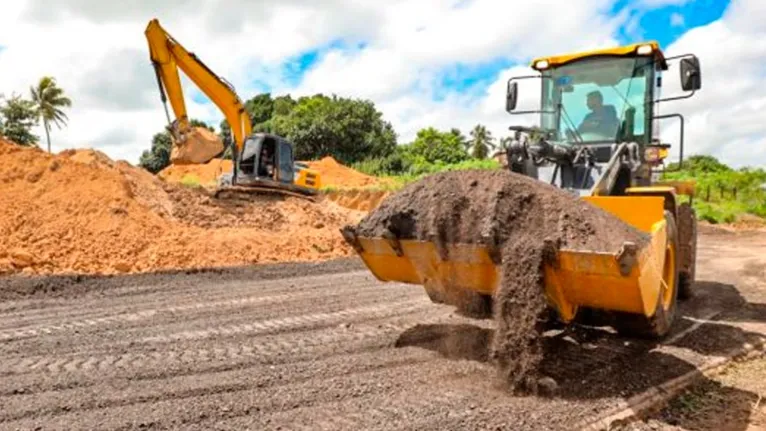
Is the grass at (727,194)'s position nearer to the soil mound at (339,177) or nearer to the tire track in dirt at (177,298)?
the soil mound at (339,177)

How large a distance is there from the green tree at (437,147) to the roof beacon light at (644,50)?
35.1m

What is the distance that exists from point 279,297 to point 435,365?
11.8ft

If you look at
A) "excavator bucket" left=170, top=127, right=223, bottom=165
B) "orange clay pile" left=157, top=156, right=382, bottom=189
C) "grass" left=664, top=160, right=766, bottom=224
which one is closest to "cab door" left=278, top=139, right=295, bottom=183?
"excavator bucket" left=170, top=127, right=223, bottom=165

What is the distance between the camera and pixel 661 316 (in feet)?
16.2

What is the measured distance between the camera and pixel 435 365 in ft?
14.8

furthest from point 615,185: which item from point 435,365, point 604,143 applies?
point 435,365

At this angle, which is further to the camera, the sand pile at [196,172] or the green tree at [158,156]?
the green tree at [158,156]

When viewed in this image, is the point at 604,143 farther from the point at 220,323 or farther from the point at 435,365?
the point at 220,323

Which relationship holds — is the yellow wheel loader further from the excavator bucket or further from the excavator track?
the excavator bucket

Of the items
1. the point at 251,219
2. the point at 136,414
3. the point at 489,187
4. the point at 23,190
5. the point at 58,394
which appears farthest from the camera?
the point at 251,219

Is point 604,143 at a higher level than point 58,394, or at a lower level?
higher

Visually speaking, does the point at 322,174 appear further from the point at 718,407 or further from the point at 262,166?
the point at 718,407

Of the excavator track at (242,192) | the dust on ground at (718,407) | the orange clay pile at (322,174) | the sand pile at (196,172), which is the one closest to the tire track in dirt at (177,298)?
the dust on ground at (718,407)

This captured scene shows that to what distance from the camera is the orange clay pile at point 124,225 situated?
10.2 metres
